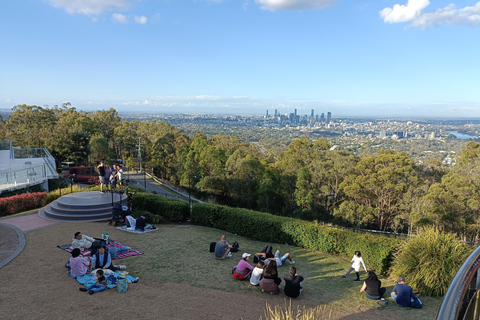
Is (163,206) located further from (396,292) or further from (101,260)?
(396,292)

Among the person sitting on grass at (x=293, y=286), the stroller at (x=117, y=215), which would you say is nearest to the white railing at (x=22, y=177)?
the stroller at (x=117, y=215)

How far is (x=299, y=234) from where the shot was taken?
1319 cm

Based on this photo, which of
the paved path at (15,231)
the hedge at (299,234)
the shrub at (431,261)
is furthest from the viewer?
the hedge at (299,234)

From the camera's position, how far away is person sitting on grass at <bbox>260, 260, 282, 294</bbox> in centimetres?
Result: 824

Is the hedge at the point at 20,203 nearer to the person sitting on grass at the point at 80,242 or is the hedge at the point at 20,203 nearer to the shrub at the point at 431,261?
the person sitting on grass at the point at 80,242

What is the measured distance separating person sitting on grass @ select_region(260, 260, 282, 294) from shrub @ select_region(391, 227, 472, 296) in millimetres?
4219

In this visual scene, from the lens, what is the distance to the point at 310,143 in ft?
103

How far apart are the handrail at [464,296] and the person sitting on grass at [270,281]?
21.5 feet

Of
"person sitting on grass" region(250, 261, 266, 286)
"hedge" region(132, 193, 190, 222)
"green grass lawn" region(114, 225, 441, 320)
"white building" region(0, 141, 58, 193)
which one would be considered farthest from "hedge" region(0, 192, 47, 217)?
"person sitting on grass" region(250, 261, 266, 286)

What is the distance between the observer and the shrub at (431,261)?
29.0ft

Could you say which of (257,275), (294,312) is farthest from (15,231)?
(294,312)

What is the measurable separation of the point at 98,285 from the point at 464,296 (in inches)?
313

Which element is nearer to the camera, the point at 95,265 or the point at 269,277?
the point at 269,277

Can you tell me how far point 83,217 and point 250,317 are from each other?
1090 cm
